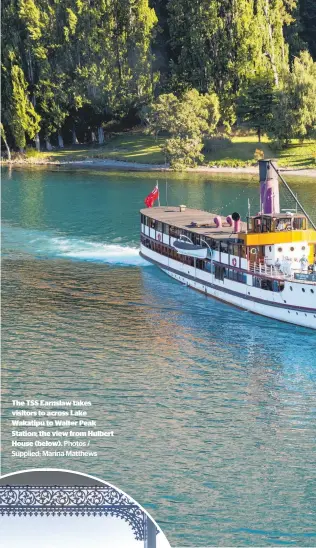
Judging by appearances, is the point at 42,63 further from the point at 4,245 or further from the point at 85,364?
the point at 85,364

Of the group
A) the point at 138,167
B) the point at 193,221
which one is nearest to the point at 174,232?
the point at 193,221

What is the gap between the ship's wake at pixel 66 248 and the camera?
262ft

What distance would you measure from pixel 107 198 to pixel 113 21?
52282mm

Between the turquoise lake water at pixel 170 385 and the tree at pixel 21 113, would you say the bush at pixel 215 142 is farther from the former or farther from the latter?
the turquoise lake water at pixel 170 385

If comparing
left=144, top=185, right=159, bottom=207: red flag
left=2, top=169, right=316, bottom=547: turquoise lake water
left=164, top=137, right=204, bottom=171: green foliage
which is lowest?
left=2, top=169, right=316, bottom=547: turquoise lake water

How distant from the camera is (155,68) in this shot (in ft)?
554

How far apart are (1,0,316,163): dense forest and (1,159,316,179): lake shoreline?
4.10 metres

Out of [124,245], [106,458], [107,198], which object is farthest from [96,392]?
[107,198]

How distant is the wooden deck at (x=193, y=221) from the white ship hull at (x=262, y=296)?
313cm

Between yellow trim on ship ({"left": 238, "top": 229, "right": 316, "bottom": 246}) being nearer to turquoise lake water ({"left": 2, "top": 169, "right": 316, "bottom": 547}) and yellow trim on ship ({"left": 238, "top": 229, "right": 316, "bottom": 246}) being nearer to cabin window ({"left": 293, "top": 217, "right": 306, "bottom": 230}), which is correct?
cabin window ({"left": 293, "top": 217, "right": 306, "bottom": 230})

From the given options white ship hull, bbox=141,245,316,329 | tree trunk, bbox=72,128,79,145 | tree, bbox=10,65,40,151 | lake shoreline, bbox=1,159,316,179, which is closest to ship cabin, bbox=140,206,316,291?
white ship hull, bbox=141,245,316,329

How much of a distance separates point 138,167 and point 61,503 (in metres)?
123

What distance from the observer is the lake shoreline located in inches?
5285

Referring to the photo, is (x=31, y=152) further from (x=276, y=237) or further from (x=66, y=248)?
(x=276, y=237)
